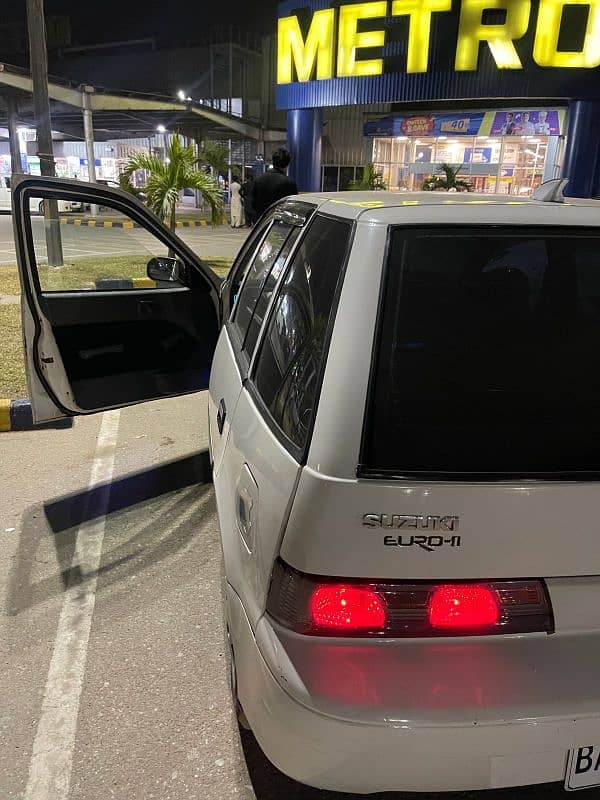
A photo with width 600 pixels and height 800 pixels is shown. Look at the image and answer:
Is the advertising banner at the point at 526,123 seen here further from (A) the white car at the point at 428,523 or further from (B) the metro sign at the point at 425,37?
(A) the white car at the point at 428,523

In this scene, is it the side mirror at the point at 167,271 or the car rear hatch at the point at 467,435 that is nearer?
the car rear hatch at the point at 467,435

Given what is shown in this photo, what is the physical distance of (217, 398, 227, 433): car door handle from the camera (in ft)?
8.15

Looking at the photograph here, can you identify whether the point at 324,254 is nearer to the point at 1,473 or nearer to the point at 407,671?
the point at 407,671

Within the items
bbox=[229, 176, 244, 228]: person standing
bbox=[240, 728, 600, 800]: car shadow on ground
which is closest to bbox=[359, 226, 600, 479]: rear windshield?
bbox=[240, 728, 600, 800]: car shadow on ground

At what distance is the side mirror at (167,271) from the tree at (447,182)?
17.1 meters

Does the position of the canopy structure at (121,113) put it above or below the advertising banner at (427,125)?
above

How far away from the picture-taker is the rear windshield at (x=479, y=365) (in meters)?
1.47

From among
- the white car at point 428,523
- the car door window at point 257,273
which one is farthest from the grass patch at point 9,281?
the white car at point 428,523

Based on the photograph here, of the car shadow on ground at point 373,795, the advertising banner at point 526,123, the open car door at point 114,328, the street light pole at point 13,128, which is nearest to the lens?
the car shadow on ground at point 373,795

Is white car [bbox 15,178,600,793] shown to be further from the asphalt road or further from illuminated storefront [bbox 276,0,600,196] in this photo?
illuminated storefront [bbox 276,0,600,196]

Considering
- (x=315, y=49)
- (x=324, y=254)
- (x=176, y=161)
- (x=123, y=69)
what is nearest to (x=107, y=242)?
(x=176, y=161)

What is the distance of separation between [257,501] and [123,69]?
169ft

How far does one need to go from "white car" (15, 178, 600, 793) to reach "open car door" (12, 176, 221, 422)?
212 centimetres

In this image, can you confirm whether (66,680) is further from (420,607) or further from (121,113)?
(121,113)
